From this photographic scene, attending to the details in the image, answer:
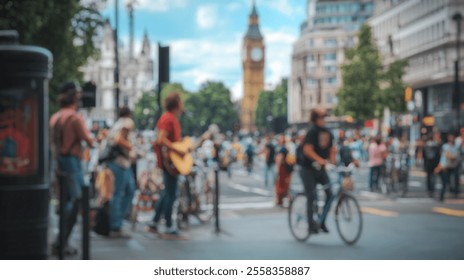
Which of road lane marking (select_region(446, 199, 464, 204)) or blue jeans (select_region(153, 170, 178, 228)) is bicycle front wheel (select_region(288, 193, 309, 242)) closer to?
blue jeans (select_region(153, 170, 178, 228))

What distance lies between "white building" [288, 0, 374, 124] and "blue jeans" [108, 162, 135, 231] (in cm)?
177

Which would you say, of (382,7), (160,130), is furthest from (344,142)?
(160,130)

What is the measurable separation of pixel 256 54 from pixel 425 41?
5997mm

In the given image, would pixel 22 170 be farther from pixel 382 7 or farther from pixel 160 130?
pixel 382 7

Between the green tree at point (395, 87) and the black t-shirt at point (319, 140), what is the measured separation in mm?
2457

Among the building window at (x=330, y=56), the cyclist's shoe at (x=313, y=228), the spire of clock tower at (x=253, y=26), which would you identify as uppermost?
the building window at (x=330, y=56)

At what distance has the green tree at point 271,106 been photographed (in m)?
9.38

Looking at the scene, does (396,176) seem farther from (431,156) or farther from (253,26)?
(253,26)

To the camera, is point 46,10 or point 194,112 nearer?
→ point 194,112

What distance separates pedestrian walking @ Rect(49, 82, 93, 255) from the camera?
8367 millimetres

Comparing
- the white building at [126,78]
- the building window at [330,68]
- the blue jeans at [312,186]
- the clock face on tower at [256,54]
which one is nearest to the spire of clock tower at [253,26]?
the clock face on tower at [256,54]

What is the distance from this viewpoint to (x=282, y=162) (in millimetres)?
17453

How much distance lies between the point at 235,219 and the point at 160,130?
3.51 m

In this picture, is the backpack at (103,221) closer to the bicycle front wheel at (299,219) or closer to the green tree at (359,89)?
the bicycle front wheel at (299,219)
